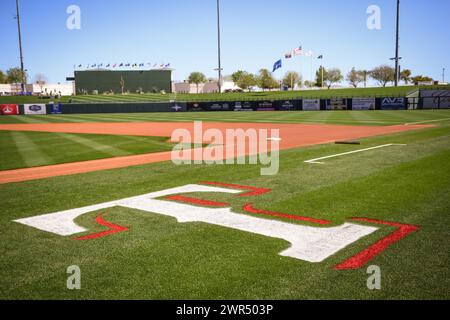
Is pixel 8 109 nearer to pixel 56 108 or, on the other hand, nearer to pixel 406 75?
pixel 56 108

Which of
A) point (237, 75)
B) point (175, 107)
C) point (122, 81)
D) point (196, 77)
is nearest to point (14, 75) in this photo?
point (122, 81)

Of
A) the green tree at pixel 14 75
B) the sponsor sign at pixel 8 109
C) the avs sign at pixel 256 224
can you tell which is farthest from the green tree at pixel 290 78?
the avs sign at pixel 256 224

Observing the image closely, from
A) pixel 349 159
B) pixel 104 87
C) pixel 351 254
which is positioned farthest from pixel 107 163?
pixel 104 87

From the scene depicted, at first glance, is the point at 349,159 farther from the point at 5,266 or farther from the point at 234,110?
the point at 234,110

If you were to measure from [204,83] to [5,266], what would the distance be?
14894 centimetres

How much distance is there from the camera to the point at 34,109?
51438 millimetres

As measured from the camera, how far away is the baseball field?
3.91 metres

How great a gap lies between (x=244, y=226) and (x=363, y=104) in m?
42.5

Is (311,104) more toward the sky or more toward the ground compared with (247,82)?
more toward the ground

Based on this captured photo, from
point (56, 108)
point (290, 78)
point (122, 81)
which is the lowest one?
point (56, 108)

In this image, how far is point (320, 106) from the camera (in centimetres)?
4672

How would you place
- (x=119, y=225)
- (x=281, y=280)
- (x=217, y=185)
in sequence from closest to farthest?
(x=281, y=280)
(x=119, y=225)
(x=217, y=185)

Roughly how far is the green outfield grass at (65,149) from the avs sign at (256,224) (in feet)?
20.6

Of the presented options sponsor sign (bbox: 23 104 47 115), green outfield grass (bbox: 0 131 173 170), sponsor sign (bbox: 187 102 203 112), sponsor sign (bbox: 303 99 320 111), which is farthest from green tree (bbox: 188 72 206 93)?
green outfield grass (bbox: 0 131 173 170)
